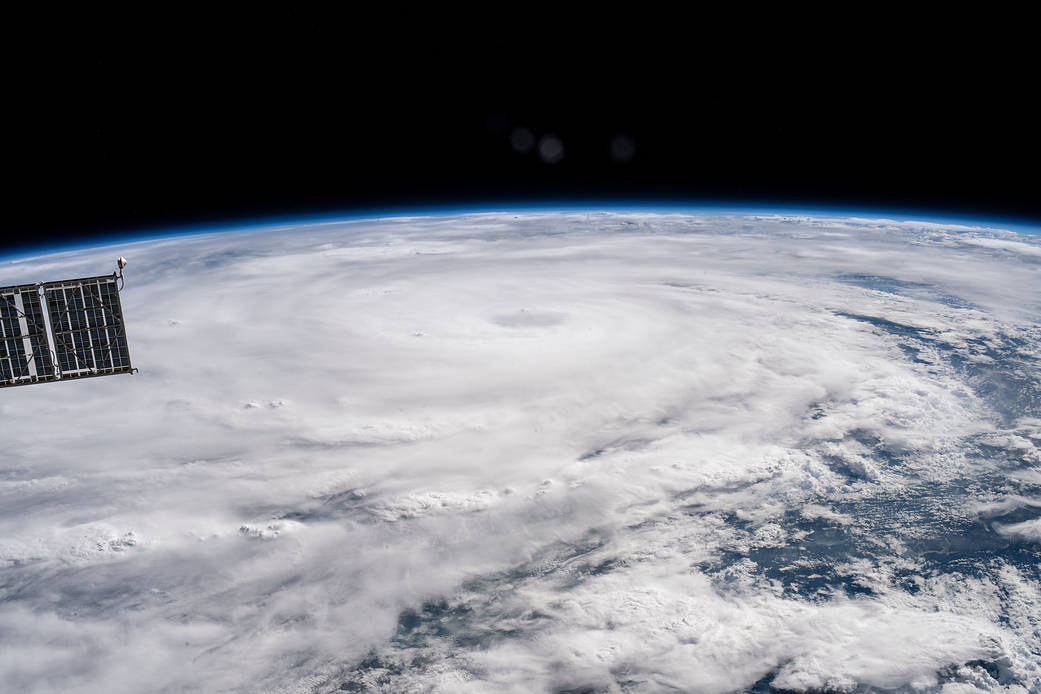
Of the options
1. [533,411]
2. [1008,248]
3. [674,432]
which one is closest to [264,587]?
[533,411]

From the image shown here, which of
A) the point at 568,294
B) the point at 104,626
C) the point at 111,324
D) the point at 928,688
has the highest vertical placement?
the point at 111,324

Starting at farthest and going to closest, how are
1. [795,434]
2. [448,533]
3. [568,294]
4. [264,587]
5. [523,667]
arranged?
[568,294], [795,434], [448,533], [264,587], [523,667]

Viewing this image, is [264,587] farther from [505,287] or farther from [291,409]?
[505,287]

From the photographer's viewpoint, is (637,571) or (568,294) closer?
(637,571)

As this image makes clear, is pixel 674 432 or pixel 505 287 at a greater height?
pixel 505 287

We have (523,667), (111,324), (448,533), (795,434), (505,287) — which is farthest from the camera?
(505,287)

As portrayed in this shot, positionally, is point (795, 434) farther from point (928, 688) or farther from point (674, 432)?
point (928, 688)
